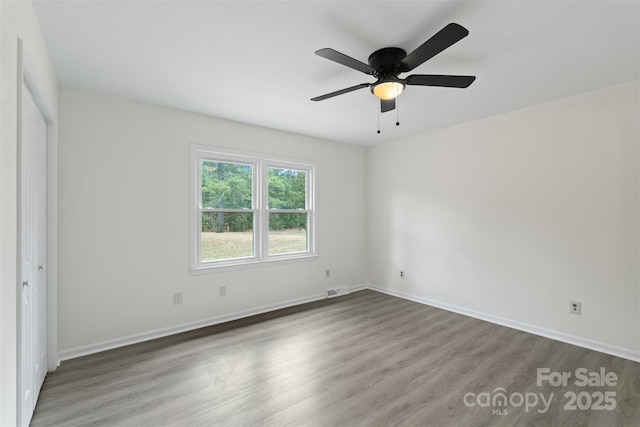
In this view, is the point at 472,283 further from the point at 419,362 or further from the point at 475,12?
the point at 475,12

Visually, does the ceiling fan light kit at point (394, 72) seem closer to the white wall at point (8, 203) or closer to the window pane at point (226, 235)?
the white wall at point (8, 203)

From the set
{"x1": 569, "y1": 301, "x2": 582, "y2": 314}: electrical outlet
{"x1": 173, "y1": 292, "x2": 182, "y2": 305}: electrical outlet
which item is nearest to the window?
{"x1": 173, "y1": 292, "x2": 182, "y2": 305}: electrical outlet

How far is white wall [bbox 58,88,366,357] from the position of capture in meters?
2.80

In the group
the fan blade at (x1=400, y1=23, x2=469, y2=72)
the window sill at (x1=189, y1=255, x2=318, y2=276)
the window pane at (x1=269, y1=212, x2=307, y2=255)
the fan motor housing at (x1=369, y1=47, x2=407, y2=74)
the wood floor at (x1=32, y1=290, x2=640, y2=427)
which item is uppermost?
the fan motor housing at (x1=369, y1=47, x2=407, y2=74)

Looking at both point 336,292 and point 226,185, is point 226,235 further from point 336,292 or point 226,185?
point 336,292

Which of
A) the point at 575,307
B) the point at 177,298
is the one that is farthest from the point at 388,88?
the point at 177,298

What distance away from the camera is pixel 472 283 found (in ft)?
12.8

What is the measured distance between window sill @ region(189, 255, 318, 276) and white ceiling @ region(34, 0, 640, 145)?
190 centimetres

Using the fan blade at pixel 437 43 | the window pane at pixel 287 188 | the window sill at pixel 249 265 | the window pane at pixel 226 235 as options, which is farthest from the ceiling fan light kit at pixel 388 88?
the window sill at pixel 249 265

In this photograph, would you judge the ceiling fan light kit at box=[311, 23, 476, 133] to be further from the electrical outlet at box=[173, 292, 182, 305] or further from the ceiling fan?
the electrical outlet at box=[173, 292, 182, 305]

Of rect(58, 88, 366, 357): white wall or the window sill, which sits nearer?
rect(58, 88, 366, 357): white wall

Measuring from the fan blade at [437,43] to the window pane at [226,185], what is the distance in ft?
8.37

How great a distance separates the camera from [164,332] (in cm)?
327

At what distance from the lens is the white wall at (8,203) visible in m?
1.20
